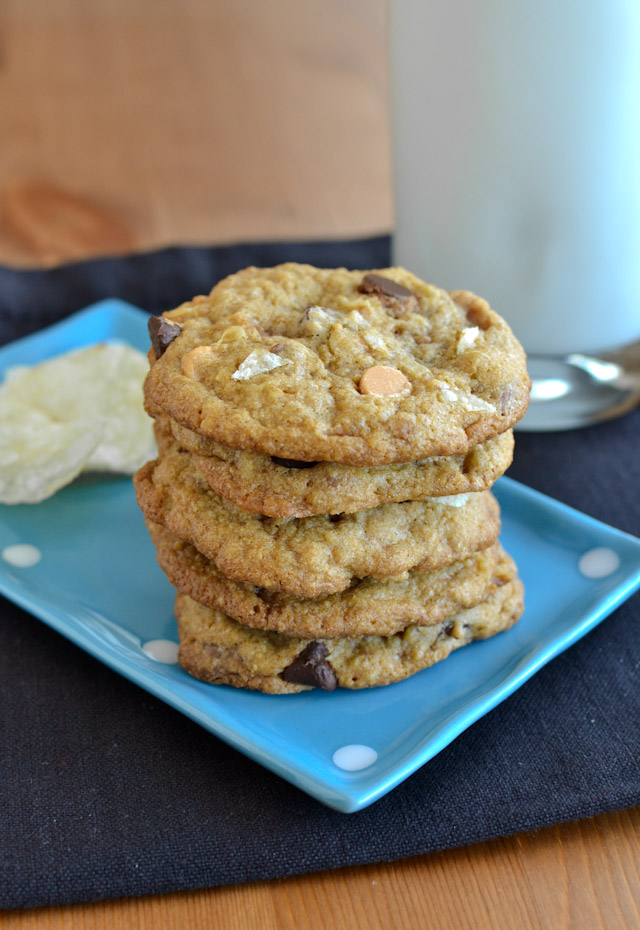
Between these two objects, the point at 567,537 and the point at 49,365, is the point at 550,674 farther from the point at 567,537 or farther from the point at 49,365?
the point at 49,365

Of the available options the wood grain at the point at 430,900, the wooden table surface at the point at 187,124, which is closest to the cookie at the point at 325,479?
the wood grain at the point at 430,900

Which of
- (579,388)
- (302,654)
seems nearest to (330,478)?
(302,654)

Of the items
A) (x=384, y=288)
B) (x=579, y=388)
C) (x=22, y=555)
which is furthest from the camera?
(x=579, y=388)

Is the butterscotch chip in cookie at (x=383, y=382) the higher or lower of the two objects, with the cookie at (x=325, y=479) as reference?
higher

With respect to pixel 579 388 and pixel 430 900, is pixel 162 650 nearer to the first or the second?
pixel 430 900

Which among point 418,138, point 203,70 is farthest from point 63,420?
point 203,70

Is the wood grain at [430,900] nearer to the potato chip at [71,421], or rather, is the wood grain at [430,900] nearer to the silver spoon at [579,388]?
the potato chip at [71,421]
